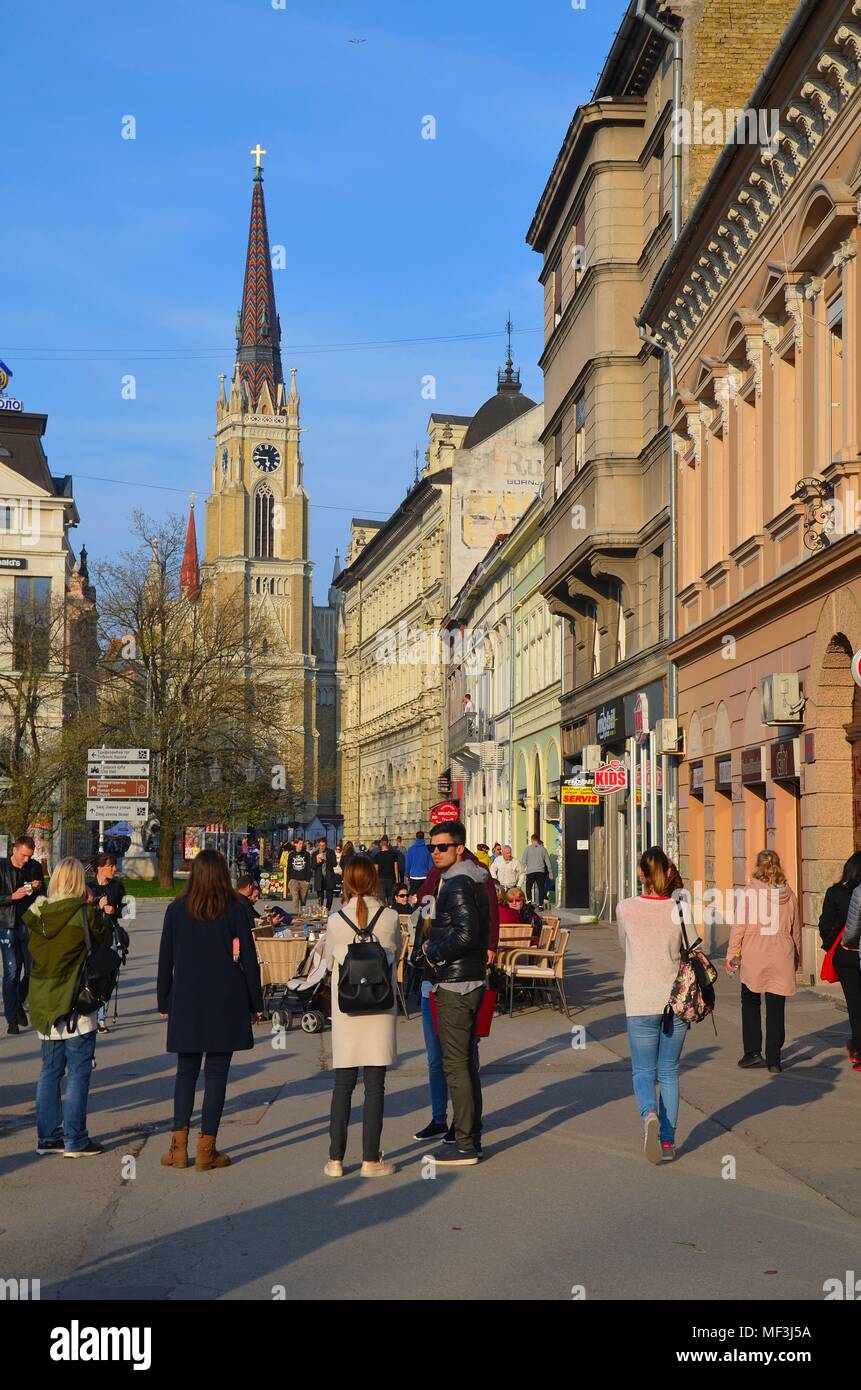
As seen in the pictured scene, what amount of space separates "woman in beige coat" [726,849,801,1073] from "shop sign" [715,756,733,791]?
10.6m

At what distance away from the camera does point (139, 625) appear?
5222 cm

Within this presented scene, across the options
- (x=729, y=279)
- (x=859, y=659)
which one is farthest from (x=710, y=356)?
(x=859, y=659)

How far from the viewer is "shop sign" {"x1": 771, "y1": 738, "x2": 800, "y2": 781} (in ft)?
65.5

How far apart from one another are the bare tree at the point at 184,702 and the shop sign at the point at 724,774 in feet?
91.2

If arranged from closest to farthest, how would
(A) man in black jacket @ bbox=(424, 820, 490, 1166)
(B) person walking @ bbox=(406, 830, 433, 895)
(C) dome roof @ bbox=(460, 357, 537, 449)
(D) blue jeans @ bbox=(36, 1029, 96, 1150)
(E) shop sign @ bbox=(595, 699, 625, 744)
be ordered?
(A) man in black jacket @ bbox=(424, 820, 490, 1166) → (D) blue jeans @ bbox=(36, 1029, 96, 1150) → (B) person walking @ bbox=(406, 830, 433, 895) → (E) shop sign @ bbox=(595, 699, 625, 744) → (C) dome roof @ bbox=(460, 357, 537, 449)

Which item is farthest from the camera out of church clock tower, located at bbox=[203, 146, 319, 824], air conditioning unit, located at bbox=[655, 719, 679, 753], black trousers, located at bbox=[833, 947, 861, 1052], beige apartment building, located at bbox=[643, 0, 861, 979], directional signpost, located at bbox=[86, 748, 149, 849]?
church clock tower, located at bbox=[203, 146, 319, 824]

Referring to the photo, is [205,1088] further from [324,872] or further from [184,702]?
[184,702]

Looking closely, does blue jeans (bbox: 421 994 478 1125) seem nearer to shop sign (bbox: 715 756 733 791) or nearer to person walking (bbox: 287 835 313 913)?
shop sign (bbox: 715 756 733 791)

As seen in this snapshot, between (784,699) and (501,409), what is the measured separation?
190ft

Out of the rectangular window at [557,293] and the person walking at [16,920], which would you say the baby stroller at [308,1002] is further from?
the rectangular window at [557,293]

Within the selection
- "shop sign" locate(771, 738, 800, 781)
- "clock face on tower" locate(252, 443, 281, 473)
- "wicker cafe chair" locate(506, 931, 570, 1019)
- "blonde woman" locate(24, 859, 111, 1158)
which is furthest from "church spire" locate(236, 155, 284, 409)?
"blonde woman" locate(24, 859, 111, 1158)

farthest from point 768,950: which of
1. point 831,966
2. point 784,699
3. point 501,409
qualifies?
point 501,409

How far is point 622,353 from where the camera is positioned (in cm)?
3109

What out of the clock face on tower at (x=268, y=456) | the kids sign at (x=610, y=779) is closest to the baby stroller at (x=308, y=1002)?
the kids sign at (x=610, y=779)
